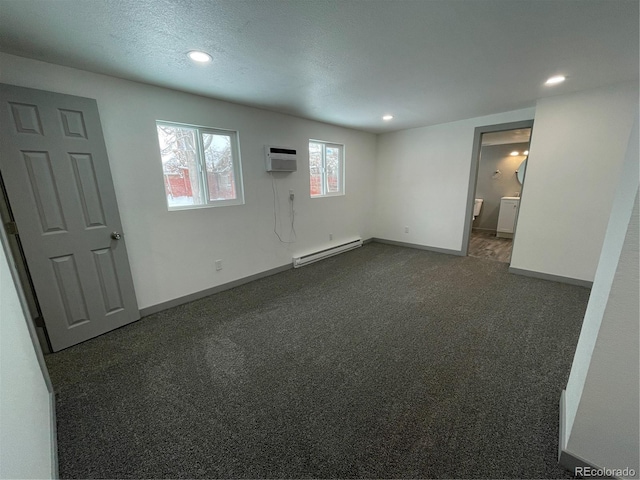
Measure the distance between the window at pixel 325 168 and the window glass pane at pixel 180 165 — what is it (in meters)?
1.82

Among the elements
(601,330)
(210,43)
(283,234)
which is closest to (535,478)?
(601,330)

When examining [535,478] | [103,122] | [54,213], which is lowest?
[535,478]

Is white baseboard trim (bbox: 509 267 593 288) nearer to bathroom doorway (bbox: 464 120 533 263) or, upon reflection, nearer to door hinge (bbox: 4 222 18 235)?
bathroom doorway (bbox: 464 120 533 263)

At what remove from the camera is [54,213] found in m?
2.00

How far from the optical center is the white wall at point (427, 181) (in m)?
4.22

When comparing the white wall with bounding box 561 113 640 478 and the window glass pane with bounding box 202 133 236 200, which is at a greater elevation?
the window glass pane with bounding box 202 133 236 200

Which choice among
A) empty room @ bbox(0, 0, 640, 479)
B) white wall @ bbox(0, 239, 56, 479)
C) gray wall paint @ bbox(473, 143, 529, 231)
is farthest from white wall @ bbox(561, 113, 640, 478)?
gray wall paint @ bbox(473, 143, 529, 231)

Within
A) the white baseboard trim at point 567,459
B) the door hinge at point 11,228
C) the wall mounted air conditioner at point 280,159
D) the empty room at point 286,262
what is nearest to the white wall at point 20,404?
the empty room at point 286,262

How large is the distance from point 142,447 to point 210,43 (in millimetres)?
2478

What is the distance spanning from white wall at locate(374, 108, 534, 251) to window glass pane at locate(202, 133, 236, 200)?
3.28 m

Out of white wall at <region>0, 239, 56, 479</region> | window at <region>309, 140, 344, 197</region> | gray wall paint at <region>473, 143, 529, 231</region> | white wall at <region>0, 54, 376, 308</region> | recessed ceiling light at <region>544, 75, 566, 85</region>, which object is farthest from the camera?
gray wall paint at <region>473, 143, 529, 231</region>

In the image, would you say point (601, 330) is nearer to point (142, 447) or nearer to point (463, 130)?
point (142, 447)

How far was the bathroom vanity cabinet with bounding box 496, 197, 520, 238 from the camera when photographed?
551cm

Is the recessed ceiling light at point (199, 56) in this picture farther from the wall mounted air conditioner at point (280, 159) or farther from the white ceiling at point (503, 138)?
the white ceiling at point (503, 138)
